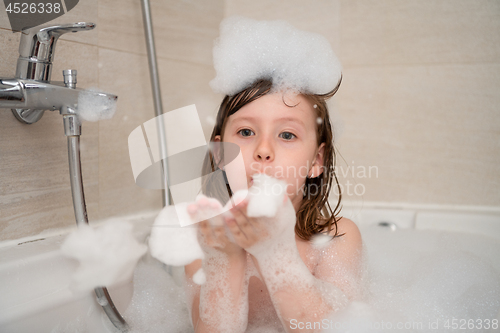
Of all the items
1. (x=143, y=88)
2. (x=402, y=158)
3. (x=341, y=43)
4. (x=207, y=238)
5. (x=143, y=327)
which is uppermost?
(x=341, y=43)

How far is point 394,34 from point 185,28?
2.15 feet

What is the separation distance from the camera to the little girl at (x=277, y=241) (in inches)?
23.1

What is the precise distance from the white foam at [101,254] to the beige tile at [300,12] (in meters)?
0.75

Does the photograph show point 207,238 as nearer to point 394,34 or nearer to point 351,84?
point 351,84

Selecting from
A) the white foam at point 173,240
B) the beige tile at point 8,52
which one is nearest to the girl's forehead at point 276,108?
the white foam at point 173,240

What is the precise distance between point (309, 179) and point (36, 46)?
23.9 inches

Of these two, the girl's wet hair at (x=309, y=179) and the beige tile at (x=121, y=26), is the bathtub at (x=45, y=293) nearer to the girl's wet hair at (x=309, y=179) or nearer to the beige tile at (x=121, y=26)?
the girl's wet hair at (x=309, y=179)

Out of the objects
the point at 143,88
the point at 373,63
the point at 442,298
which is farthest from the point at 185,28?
the point at 442,298

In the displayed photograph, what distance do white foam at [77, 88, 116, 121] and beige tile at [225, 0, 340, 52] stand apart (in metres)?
0.62

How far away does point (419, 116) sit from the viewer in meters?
1.18

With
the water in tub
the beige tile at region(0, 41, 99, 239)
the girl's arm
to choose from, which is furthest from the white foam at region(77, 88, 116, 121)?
the girl's arm

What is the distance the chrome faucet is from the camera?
58cm

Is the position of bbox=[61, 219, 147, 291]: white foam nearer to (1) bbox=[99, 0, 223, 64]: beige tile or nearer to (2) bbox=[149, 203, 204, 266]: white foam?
(2) bbox=[149, 203, 204, 266]: white foam

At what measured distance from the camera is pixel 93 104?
2.12 ft
